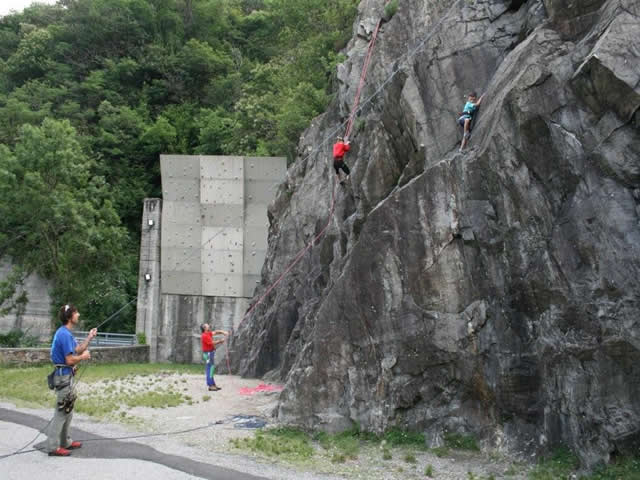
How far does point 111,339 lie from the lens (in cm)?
3134

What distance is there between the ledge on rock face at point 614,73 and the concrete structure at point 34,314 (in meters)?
28.6

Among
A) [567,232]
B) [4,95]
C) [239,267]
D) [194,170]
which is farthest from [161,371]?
[4,95]

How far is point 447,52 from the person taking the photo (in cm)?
1437

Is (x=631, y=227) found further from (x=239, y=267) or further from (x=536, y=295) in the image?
(x=239, y=267)

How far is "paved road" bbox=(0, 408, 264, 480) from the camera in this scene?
912cm

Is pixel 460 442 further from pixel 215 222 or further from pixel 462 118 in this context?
pixel 215 222

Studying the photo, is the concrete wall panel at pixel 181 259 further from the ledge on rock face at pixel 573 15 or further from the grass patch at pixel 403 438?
the ledge on rock face at pixel 573 15

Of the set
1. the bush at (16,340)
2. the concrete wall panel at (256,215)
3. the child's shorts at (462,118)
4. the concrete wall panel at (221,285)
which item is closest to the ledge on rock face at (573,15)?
the child's shorts at (462,118)

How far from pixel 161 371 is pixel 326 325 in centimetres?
1292

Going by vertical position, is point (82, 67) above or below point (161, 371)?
above

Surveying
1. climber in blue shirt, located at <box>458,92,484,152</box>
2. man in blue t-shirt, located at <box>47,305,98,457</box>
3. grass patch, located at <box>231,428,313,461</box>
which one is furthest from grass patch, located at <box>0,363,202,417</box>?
climber in blue shirt, located at <box>458,92,484,152</box>

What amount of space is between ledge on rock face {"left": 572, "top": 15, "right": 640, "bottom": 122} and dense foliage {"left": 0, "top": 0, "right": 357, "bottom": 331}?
61.3ft

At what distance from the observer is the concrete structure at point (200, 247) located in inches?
1198

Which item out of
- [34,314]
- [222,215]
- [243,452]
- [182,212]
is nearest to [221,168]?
[222,215]
